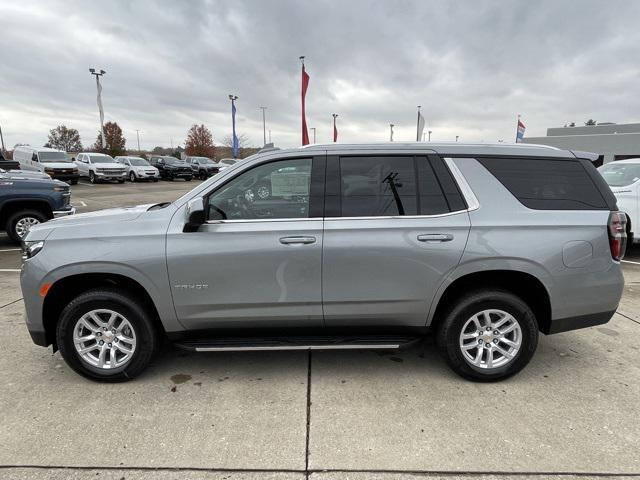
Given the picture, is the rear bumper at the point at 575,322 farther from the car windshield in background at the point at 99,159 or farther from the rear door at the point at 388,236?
the car windshield in background at the point at 99,159

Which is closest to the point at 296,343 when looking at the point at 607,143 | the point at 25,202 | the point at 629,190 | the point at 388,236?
the point at 388,236

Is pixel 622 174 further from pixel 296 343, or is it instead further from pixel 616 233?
pixel 296 343

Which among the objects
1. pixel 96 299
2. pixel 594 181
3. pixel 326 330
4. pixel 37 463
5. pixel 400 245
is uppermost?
pixel 594 181

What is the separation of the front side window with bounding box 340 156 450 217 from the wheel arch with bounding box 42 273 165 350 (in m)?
1.67

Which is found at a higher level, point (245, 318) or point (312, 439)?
point (245, 318)

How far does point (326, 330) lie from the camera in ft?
10.4

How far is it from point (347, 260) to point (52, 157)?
24482 mm

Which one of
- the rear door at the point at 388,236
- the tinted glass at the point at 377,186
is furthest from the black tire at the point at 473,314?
the tinted glass at the point at 377,186

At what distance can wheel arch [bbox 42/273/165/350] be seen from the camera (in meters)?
3.04

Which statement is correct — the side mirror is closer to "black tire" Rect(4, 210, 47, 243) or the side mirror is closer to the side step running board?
the side step running board

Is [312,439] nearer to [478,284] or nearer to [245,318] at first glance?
[245,318]

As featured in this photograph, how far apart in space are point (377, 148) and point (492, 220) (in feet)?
3.34

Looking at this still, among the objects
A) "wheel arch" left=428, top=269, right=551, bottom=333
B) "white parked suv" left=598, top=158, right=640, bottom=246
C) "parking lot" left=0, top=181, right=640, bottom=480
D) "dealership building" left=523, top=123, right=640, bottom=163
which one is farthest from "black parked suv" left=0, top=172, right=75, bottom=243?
"dealership building" left=523, top=123, right=640, bottom=163

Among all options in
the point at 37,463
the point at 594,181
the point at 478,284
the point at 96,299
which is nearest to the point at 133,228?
the point at 96,299
